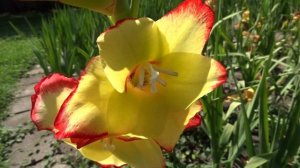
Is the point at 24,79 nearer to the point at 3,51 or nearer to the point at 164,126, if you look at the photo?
the point at 3,51

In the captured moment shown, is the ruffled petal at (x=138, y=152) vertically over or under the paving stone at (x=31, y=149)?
over

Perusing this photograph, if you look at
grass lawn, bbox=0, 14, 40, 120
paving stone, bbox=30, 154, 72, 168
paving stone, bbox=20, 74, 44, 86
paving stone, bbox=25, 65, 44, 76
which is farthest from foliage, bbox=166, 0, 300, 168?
paving stone, bbox=25, 65, 44, 76

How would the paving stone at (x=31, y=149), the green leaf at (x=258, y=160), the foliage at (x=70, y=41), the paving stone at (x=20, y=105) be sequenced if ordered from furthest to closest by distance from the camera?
the paving stone at (x=20, y=105) < the foliage at (x=70, y=41) < the paving stone at (x=31, y=149) < the green leaf at (x=258, y=160)

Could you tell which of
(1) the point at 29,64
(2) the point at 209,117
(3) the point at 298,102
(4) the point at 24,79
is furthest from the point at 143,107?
(1) the point at 29,64

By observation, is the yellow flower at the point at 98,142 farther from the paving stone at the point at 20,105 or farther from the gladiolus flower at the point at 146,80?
the paving stone at the point at 20,105

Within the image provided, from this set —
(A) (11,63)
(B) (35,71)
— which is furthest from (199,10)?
(A) (11,63)

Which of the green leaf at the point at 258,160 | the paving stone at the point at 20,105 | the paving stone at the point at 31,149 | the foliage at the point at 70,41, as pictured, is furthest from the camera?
the paving stone at the point at 20,105

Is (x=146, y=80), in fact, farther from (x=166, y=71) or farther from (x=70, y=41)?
(x=70, y=41)

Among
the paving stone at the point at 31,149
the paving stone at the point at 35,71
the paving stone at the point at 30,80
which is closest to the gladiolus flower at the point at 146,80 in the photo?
the paving stone at the point at 31,149
